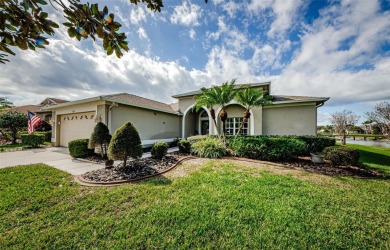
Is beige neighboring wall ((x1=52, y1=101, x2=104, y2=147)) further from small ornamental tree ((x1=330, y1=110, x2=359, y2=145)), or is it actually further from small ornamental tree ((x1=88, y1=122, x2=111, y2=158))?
small ornamental tree ((x1=330, y1=110, x2=359, y2=145))

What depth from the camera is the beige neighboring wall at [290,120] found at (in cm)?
1212

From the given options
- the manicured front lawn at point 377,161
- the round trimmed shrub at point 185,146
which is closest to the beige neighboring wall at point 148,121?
the round trimmed shrub at point 185,146

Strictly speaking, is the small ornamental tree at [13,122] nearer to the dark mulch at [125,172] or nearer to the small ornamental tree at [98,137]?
the small ornamental tree at [98,137]

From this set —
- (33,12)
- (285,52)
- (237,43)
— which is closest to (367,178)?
(285,52)

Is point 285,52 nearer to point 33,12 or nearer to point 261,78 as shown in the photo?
point 261,78

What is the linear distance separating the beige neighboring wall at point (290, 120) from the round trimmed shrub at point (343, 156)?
5203mm

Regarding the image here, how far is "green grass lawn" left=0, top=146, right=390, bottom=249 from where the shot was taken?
268cm

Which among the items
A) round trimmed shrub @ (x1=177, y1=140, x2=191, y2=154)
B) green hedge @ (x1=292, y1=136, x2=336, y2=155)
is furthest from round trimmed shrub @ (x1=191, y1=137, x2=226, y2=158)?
green hedge @ (x1=292, y1=136, x2=336, y2=155)

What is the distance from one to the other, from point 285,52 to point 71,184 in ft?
44.9

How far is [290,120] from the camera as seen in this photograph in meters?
12.8

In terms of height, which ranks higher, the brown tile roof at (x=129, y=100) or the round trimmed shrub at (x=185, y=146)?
the brown tile roof at (x=129, y=100)

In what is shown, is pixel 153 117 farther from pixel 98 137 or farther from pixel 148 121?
pixel 98 137

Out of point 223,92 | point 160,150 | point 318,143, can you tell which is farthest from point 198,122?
point 318,143

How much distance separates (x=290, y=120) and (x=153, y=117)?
12.2m
